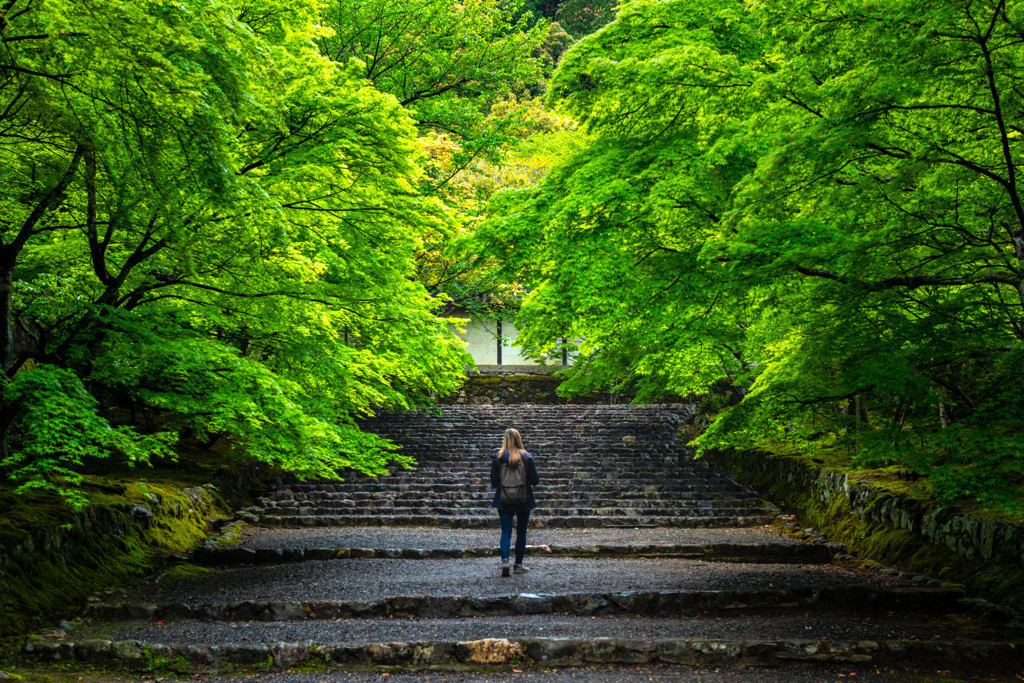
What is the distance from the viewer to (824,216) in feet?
21.1

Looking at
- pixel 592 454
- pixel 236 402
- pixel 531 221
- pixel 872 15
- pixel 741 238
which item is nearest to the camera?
pixel 872 15

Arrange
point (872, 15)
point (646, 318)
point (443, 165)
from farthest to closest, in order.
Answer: point (443, 165) → point (646, 318) → point (872, 15)

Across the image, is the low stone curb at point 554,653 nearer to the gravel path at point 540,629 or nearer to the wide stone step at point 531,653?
the wide stone step at point 531,653

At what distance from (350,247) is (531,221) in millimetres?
2411

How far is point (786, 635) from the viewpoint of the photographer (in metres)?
5.66

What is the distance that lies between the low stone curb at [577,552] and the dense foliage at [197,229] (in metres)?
1.64

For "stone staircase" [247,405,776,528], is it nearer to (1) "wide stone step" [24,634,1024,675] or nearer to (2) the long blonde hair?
(2) the long blonde hair

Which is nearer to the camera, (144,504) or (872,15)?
(872,15)

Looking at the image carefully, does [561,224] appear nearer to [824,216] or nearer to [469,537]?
[824,216]

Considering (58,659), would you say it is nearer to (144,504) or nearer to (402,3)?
(144,504)

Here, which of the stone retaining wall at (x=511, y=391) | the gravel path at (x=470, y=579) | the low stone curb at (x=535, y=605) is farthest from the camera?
the stone retaining wall at (x=511, y=391)

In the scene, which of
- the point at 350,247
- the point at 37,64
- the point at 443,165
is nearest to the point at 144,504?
the point at 350,247

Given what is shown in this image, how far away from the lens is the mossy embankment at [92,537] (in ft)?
21.2

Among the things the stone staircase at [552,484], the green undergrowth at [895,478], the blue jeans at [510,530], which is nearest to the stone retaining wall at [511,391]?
the stone staircase at [552,484]
